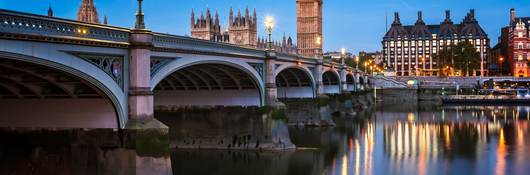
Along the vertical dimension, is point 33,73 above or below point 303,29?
below

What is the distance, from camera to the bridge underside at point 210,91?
38.3m

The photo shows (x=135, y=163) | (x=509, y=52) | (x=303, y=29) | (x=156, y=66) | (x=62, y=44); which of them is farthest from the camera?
(x=509, y=52)

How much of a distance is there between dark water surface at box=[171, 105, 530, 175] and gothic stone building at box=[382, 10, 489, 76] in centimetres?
12443

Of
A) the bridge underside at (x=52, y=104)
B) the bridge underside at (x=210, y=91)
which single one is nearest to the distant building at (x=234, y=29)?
the bridge underside at (x=210, y=91)

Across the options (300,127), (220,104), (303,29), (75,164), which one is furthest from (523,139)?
(303,29)

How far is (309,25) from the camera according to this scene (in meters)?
136

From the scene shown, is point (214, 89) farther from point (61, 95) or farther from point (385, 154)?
point (61, 95)

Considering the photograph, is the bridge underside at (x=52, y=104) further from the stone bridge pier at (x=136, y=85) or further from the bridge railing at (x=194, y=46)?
the bridge railing at (x=194, y=46)

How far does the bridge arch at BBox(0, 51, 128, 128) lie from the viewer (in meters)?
19.3

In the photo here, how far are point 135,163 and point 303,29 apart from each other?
117 m

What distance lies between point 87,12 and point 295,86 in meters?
55.0

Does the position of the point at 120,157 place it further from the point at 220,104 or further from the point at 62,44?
the point at 220,104

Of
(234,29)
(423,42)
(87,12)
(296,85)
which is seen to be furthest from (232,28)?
(296,85)

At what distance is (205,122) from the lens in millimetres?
37969
